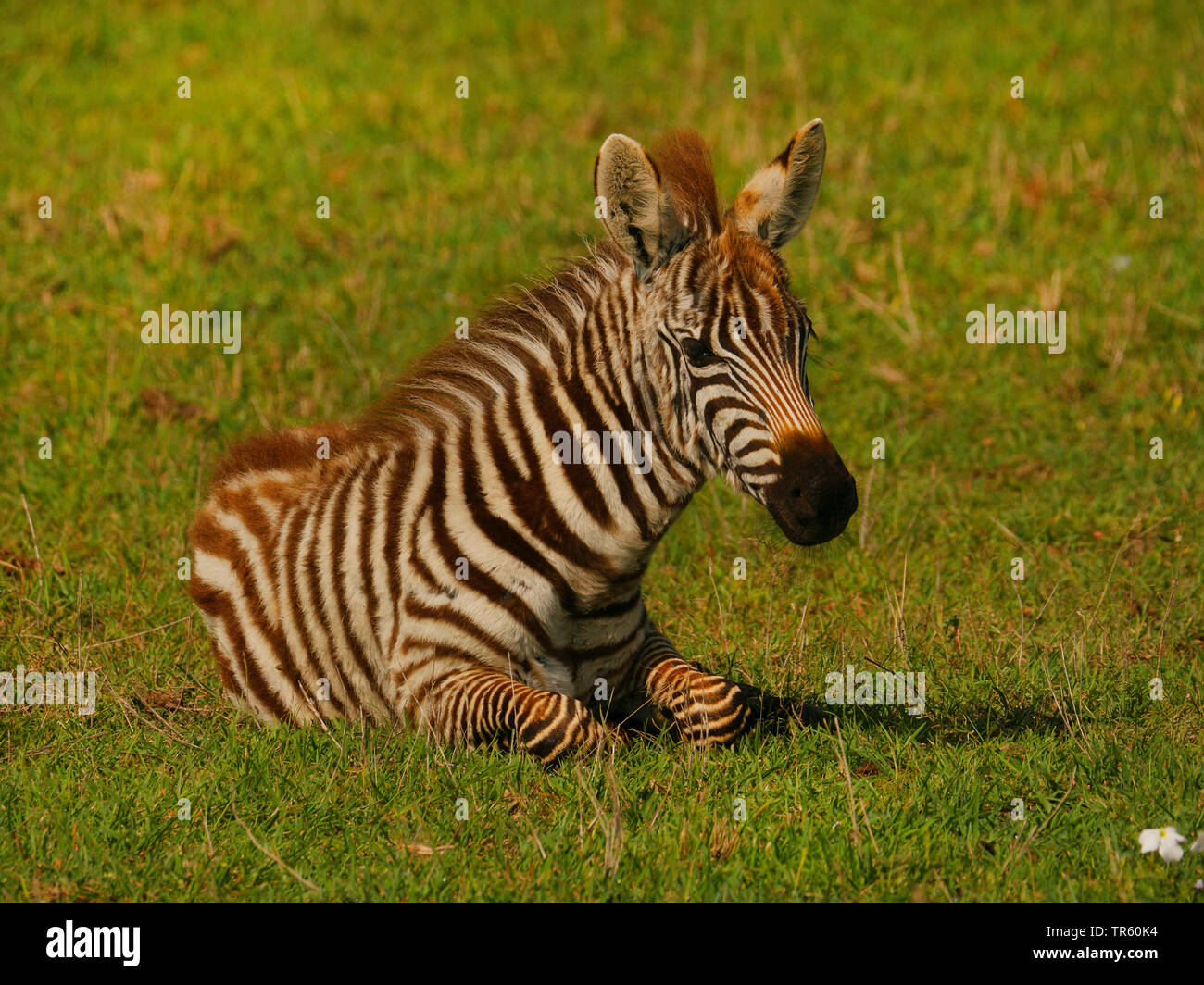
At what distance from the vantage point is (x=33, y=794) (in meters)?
5.79

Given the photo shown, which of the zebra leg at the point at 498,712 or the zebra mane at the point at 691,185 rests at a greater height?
the zebra mane at the point at 691,185

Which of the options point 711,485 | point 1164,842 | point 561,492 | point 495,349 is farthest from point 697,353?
point 711,485

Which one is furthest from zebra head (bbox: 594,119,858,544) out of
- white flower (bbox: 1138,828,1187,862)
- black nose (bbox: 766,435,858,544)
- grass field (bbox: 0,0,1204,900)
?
white flower (bbox: 1138,828,1187,862)

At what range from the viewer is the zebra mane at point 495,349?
614 cm

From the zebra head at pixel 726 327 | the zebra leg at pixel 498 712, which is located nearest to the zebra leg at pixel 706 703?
the zebra leg at pixel 498 712

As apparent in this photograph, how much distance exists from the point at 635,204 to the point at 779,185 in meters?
0.70

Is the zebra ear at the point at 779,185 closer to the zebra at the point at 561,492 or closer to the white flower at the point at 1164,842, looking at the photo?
the zebra at the point at 561,492

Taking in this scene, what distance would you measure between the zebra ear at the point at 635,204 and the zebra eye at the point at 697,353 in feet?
1.36

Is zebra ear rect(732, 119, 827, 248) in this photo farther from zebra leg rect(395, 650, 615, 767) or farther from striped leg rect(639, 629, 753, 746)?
zebra leg rect(395, 650, 615, 767)

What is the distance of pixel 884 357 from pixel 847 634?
368 centimetres

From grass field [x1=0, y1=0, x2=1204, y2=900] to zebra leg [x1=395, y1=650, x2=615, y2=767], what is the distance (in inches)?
5.4

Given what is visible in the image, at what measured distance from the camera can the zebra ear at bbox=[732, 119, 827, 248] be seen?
583 cm
